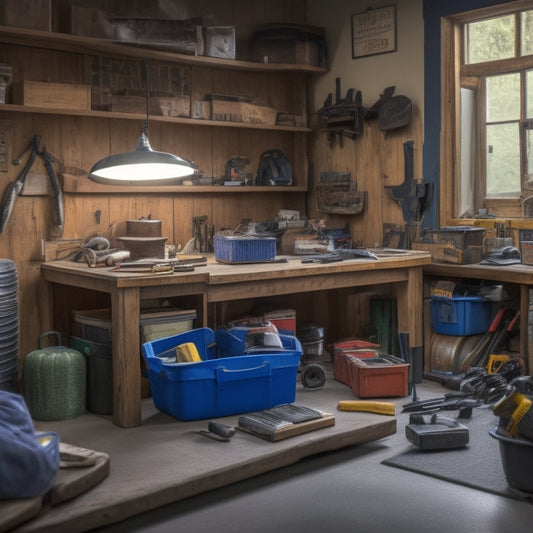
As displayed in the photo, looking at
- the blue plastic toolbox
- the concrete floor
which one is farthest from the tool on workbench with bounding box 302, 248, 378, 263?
the concrete floor

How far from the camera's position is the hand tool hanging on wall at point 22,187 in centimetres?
507

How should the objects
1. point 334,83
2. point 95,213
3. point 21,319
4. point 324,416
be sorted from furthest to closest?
point 334,83, point 95,213, point 21,319, point 324,416

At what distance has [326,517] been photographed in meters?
3.33

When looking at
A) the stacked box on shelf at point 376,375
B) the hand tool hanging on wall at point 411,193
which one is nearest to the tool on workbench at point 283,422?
the stacked box on shelf at point 376,375

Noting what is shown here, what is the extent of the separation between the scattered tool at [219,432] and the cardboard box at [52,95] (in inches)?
90.8

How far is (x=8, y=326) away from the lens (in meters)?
4.65

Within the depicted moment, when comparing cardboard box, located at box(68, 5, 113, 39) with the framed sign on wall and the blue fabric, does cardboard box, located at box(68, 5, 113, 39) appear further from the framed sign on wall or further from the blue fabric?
the blue fabric

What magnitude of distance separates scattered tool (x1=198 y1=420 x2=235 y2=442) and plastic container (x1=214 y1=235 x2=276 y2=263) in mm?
1273

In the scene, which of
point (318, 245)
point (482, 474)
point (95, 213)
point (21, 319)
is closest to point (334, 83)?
point (318, 245)

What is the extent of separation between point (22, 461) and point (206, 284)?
1.72 meters

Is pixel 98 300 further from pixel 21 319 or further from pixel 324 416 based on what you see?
pixel 324 416

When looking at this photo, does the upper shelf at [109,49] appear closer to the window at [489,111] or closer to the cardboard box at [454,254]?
the window at [489,111]

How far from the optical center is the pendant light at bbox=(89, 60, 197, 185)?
4.41 m

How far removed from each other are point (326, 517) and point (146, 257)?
2.09 metres
